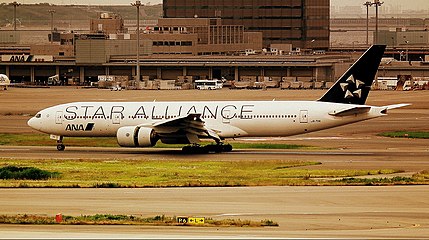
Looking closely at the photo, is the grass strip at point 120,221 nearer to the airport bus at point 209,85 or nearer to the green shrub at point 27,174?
the green shrub at point 27,174

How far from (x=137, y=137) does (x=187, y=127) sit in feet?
10.3

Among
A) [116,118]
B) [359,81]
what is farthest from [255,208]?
[116,118]

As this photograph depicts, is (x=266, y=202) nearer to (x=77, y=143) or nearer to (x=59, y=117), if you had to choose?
(x=59, y=117)

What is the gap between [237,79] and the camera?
16262 cm

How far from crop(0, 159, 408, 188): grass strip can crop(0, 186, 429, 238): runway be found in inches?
71.4

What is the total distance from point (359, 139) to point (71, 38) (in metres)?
129

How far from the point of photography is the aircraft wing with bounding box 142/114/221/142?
62.6 meters

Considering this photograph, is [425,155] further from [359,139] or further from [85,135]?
[85,135]

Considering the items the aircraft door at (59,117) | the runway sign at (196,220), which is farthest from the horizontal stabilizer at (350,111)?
the runway sign at (196,220)

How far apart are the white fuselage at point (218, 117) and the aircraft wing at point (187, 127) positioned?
0.95 metres

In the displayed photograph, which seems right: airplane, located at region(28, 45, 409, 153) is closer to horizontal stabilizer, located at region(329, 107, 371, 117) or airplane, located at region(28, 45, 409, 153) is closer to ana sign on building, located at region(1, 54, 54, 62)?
horizontal stabilizer, located at region(329, 107, 371, 117)

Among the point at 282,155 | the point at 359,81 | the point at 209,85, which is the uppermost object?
the point at 359,81

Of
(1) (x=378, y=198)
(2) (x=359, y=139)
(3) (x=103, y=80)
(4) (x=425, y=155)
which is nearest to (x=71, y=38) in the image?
(3) (x=103, y=80)

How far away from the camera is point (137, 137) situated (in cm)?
6316
